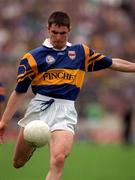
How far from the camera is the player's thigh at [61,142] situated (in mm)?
9336

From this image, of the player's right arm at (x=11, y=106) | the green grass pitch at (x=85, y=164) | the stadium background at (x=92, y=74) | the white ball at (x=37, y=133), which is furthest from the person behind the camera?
the stadium background at (x=92, y=74)

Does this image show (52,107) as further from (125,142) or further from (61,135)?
(125,142)

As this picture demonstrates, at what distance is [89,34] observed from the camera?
2488 cm

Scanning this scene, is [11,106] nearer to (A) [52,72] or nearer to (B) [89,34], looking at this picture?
(A) [52,72]

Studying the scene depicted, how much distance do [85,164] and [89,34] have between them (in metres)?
7.74

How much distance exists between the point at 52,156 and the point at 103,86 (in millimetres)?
13990

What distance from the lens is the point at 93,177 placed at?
15.1m

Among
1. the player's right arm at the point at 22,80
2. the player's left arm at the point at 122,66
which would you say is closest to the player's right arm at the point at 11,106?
the player's right arm at the point at 22,80

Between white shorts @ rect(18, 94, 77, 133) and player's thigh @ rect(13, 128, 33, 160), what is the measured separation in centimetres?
32

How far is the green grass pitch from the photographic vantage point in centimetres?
1510

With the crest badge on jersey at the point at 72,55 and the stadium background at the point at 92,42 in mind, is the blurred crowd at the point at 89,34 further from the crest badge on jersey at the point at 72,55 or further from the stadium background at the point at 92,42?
the crest badge on jersey at the point at 72,55

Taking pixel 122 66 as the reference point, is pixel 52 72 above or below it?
above

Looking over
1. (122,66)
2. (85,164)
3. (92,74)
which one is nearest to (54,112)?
(122,66)

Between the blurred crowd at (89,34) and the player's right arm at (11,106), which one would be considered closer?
the player's right arm at (11,106)
